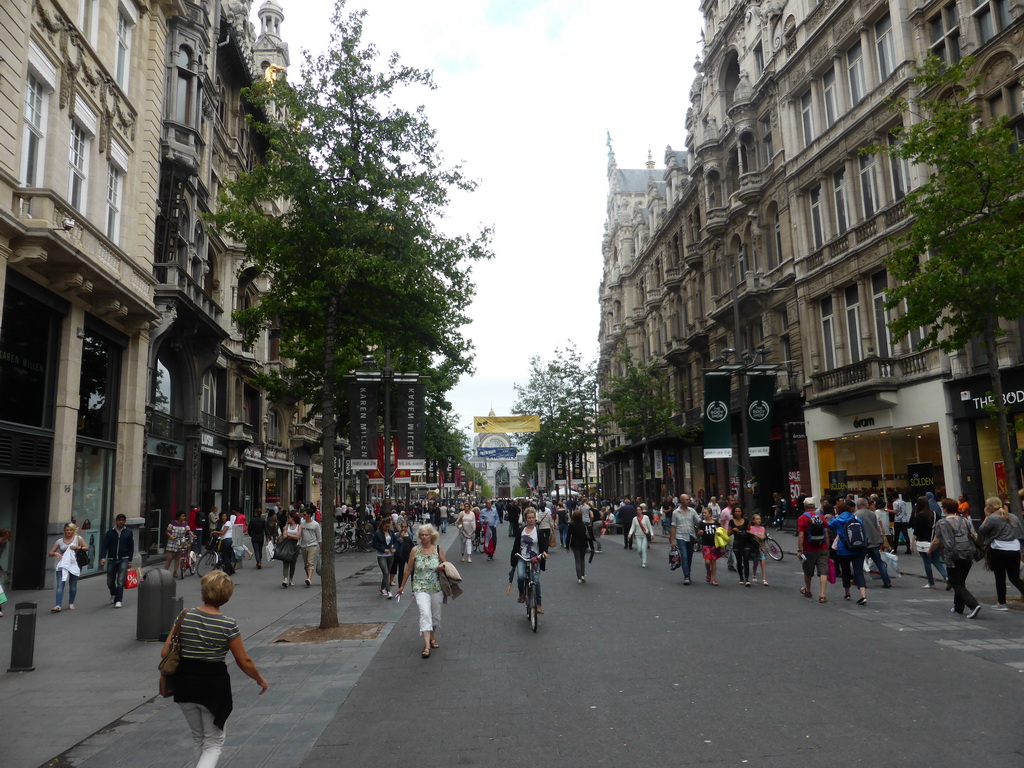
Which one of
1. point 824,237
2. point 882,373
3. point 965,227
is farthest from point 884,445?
point 965,227

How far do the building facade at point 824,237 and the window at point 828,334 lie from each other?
0.26 feet

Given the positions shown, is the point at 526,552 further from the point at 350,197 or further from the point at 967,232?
the point at 967,232

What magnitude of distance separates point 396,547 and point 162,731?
9.38m

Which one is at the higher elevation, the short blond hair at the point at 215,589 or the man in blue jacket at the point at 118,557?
the short blond hair at the point at 215,589

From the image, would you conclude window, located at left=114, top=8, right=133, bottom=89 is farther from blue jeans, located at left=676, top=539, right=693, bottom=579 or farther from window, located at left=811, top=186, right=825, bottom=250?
window, located at left=811, top=186, right=825, bottom=250

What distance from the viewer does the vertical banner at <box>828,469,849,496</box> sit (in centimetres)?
2808

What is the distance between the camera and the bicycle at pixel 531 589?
36.4 ft

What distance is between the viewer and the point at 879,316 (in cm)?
2662

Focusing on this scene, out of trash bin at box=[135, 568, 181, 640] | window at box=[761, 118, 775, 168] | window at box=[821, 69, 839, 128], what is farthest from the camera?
window at box=[761, 118, 775, 168]

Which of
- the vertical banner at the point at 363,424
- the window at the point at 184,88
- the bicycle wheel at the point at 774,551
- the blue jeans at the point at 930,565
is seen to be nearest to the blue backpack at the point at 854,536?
the blue jeans at the point at 930,565

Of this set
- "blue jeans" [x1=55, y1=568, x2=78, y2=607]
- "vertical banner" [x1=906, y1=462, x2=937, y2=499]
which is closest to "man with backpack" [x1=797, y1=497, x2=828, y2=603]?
"vertical banner" [x1=906, y1=462, x2=937, y2=499]

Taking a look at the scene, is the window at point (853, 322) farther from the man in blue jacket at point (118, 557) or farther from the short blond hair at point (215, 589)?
the short blond hair at point (215, 589)

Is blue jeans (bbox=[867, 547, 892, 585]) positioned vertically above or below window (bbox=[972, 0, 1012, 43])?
below

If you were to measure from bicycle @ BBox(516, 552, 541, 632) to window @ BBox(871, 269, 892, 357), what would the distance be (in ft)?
63.0
